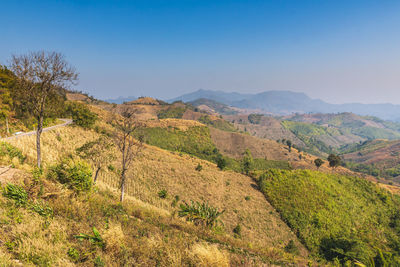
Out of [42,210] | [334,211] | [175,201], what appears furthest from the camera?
[334,211]

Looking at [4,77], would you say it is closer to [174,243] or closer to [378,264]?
[174,243]

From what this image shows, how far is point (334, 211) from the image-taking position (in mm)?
34719

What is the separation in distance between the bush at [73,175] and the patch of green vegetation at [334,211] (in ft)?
96.1

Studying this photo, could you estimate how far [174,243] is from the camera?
7387 millimetres

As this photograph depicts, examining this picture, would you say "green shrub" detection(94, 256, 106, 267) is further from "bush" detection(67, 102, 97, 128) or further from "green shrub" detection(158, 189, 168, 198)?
"bush" detection(67, 102, 97, 128)

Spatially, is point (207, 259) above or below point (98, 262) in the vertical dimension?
below

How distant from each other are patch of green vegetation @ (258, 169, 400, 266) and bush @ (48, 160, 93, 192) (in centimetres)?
2929

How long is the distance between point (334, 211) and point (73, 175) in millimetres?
44731

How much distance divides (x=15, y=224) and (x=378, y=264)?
31874 mm

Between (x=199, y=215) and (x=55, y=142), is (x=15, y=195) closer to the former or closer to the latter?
(x=199, y=215)

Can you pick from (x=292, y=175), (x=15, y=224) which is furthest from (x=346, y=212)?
A: (x=15, y=224)

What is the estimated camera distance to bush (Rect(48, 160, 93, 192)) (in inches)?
412

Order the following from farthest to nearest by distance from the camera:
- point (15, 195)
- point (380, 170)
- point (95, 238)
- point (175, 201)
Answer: point (380, 170)
point (175, 201)
point (15, 195)
point (95, 238)

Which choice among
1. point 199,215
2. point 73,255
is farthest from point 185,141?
point 73,255
